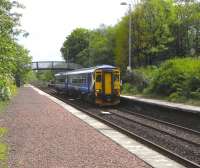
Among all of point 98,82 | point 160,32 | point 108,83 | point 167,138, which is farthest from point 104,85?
point 160,32

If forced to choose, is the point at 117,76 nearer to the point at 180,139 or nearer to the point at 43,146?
the point at 180,139

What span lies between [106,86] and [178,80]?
522cm

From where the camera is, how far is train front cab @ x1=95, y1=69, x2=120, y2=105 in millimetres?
39219

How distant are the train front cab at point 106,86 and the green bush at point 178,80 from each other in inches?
151

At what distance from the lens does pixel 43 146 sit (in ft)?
53.2

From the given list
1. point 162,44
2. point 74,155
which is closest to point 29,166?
point 74,155

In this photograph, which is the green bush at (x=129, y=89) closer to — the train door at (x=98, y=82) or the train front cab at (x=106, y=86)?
the train front cab at (x=106, y=86)

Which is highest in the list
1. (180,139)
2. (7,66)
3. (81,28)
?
(81,28)

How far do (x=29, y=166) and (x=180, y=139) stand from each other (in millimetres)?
8593

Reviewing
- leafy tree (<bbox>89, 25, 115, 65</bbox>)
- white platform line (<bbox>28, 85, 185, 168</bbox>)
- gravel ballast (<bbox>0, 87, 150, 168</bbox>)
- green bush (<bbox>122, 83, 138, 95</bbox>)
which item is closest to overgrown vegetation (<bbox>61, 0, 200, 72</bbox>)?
leafy tree (<bbox>89, 25, 115, 65</bbox>)

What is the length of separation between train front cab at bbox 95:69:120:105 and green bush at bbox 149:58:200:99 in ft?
12.6

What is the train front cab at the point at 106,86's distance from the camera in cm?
3922

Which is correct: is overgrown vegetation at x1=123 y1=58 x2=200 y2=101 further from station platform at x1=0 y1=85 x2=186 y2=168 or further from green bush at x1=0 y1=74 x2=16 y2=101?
station platform at x1=0 y1=85 x2=186 y2=168

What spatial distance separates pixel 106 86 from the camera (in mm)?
39500
